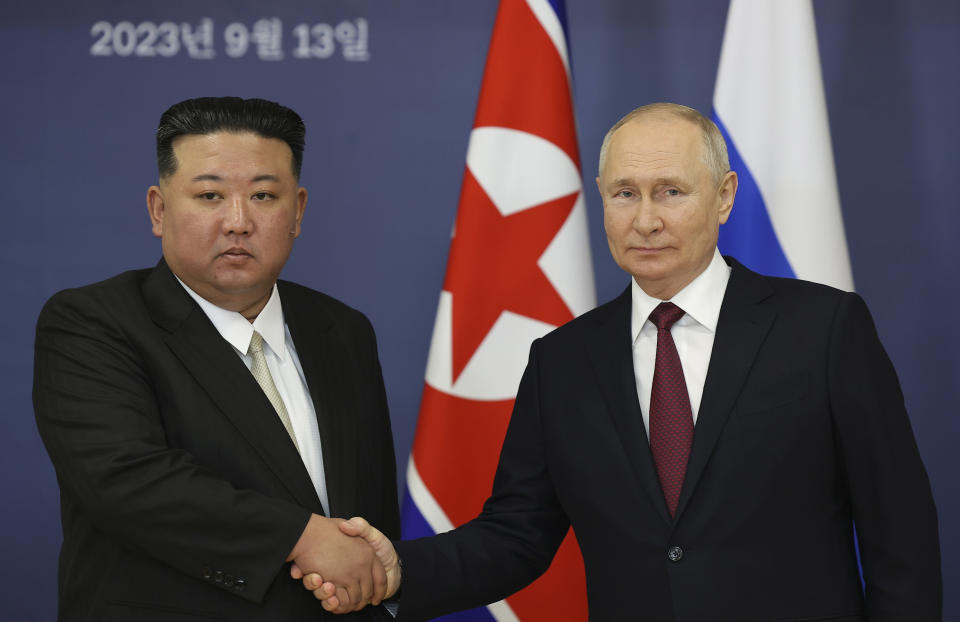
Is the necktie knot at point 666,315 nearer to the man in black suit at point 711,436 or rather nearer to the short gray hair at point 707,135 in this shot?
the man in black suit at point 711,436

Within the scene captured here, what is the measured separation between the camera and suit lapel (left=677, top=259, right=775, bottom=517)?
1.77 meters

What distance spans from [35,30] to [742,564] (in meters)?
2.92

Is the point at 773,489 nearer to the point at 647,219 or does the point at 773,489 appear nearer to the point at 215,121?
the point at 647,219

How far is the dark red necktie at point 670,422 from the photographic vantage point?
5.97 feet

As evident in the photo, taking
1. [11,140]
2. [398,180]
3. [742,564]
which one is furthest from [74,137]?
[742,564]

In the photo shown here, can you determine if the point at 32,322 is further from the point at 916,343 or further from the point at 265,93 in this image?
the point at 916,343

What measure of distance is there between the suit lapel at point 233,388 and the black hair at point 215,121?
0.98ft

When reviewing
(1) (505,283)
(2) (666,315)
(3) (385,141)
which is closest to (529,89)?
(1) (505,283)

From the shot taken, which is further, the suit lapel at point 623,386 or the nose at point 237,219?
the nose at point 237,219

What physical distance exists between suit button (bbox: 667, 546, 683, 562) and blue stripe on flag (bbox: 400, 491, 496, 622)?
1094 mm

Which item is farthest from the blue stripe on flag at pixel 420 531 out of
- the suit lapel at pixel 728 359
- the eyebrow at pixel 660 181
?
the eyebrow at pixel 660 181

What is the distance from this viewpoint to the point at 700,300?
6.36ft

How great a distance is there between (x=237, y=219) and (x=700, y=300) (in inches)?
35.6

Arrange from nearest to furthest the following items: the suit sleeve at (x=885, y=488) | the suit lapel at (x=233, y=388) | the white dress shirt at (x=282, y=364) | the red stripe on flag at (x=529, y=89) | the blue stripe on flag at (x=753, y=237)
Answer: the suit sleeve at (x=885, y=488), the suit lapel at (x=233, y=388), the white dress shirt at (x=282, y=364), the blue stripe on flag at (x=753, y=237), the red stripe on flag at (x=529, y=89)
